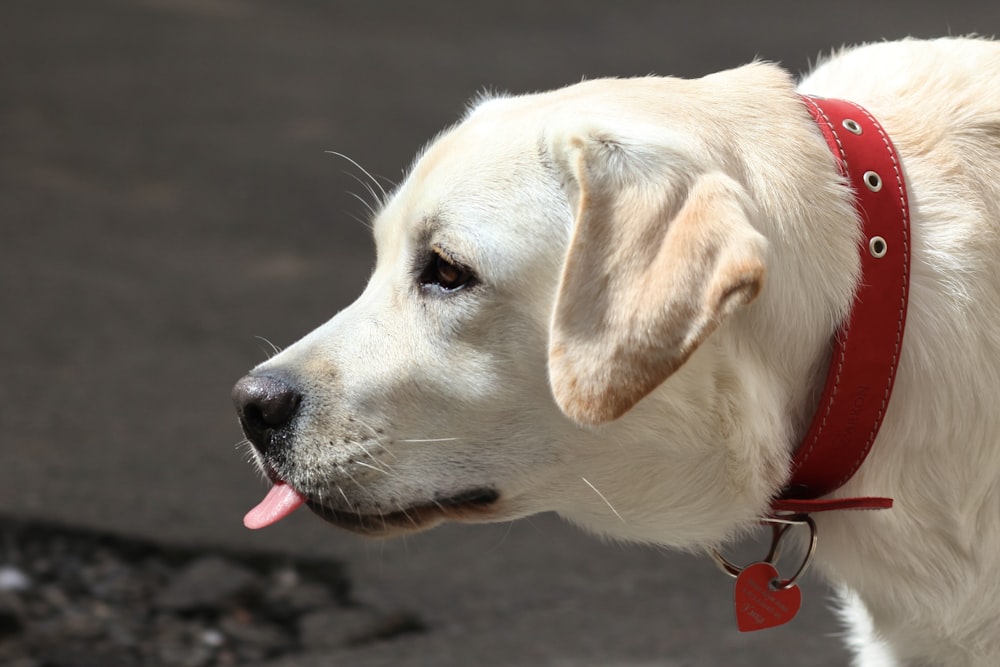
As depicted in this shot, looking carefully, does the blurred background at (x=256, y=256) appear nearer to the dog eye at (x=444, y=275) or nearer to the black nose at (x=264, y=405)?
the black nose at (x=264, y=405)

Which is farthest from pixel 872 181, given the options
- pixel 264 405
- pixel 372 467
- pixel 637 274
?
pixel 264 405

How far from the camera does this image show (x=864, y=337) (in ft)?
7.59

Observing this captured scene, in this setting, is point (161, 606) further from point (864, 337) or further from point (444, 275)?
point (864, 337)

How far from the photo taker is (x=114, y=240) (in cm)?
651

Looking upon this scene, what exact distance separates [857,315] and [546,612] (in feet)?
6.90

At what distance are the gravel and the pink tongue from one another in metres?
1.26

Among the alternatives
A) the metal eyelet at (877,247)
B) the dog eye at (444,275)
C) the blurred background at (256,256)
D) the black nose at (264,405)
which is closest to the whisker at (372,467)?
the black nose at (264,405)

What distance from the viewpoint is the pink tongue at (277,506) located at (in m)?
2.61

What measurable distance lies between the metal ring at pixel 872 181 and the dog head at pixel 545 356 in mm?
228

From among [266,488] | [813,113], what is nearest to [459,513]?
[813,113]

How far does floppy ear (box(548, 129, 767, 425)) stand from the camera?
2.09 m

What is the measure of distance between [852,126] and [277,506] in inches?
53.1

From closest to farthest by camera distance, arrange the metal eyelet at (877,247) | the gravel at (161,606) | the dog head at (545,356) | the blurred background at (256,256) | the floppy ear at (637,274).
Result: the floppy ear at (637,274), the dog head at (545,356), the metal eyelet at (877,247), the gravel at (161,606), the blurred background at (256,256)

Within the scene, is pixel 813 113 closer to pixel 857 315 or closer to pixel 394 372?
pixel 857 315
